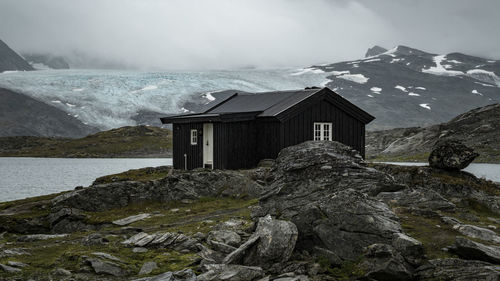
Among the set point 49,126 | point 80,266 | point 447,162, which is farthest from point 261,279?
point 49,126

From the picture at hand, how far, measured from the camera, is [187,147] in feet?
126

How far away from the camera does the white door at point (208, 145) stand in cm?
3622

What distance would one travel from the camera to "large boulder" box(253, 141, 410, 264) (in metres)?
15.5

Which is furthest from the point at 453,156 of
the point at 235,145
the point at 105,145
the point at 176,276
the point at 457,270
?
the point at 105,145

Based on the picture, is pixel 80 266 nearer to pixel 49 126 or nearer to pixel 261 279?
pixel 261 279

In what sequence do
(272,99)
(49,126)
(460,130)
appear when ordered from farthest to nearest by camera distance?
(49,126), (460,130), (272,99)

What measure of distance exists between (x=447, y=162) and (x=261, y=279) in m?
15.5

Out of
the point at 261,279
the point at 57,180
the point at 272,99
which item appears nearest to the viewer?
the point at 261,279

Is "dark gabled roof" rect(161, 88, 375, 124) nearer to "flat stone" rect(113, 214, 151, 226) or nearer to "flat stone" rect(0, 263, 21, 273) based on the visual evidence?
"flat stone" rect(113, 214, 151, 226)

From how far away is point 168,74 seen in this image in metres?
151

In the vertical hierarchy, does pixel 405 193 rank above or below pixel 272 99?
below

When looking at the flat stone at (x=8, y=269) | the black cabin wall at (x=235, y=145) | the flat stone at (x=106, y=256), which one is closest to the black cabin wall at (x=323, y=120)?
the black cabin wall at (x=235, y=145)

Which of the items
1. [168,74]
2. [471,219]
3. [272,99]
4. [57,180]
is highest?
[168,74]

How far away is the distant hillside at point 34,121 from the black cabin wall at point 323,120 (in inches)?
5879
